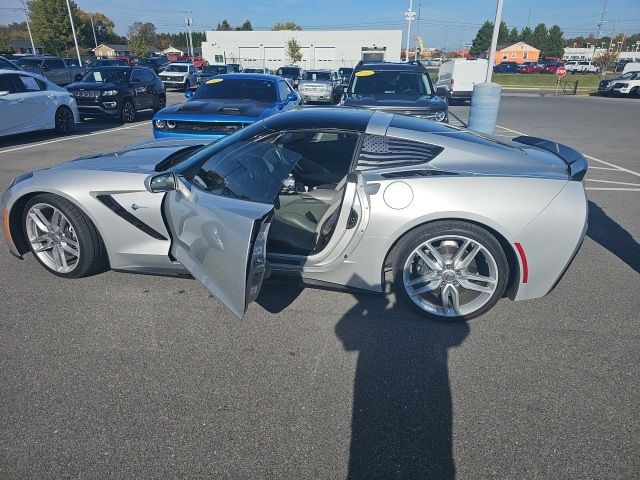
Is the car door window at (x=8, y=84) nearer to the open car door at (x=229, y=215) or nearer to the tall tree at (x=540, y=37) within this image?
the open car door at (x=229, y=215)

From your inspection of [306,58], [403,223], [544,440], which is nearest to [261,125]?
[403,223]

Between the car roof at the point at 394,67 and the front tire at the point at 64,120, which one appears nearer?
the car roof at the point at 394,67

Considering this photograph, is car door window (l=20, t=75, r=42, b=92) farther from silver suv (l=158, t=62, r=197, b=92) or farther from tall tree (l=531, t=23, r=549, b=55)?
tall tree (l=531, t=23, r=549, b=55)

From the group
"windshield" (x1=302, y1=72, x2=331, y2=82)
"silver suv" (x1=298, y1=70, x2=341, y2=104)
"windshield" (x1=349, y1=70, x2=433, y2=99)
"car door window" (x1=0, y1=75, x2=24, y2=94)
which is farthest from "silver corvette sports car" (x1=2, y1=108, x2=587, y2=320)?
"windshield" (x1=302, y1=72, x2=331, y2=82)

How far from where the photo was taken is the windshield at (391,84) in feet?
27.8

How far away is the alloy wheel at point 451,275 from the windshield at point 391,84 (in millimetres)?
6050

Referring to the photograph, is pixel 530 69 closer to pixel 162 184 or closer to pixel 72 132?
pixel 72 132

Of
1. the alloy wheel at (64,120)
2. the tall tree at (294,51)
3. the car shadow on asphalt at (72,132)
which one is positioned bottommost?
the car shadow on asphalt at (72,132)

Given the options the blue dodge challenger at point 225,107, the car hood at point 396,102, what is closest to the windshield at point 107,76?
the blue dodge challenger at point 225,107

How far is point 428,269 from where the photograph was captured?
319cm

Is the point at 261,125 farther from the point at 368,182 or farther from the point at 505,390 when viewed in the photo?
the point at 505,390

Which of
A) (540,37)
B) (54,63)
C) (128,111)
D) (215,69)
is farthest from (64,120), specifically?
(540,37)

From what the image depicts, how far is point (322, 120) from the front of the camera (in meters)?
3.33

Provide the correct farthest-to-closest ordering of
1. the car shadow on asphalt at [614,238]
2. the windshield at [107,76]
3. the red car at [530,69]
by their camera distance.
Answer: the red car at [530,69] < the windshield at [107,76] < the car shadow on asphalt at [614,238]
